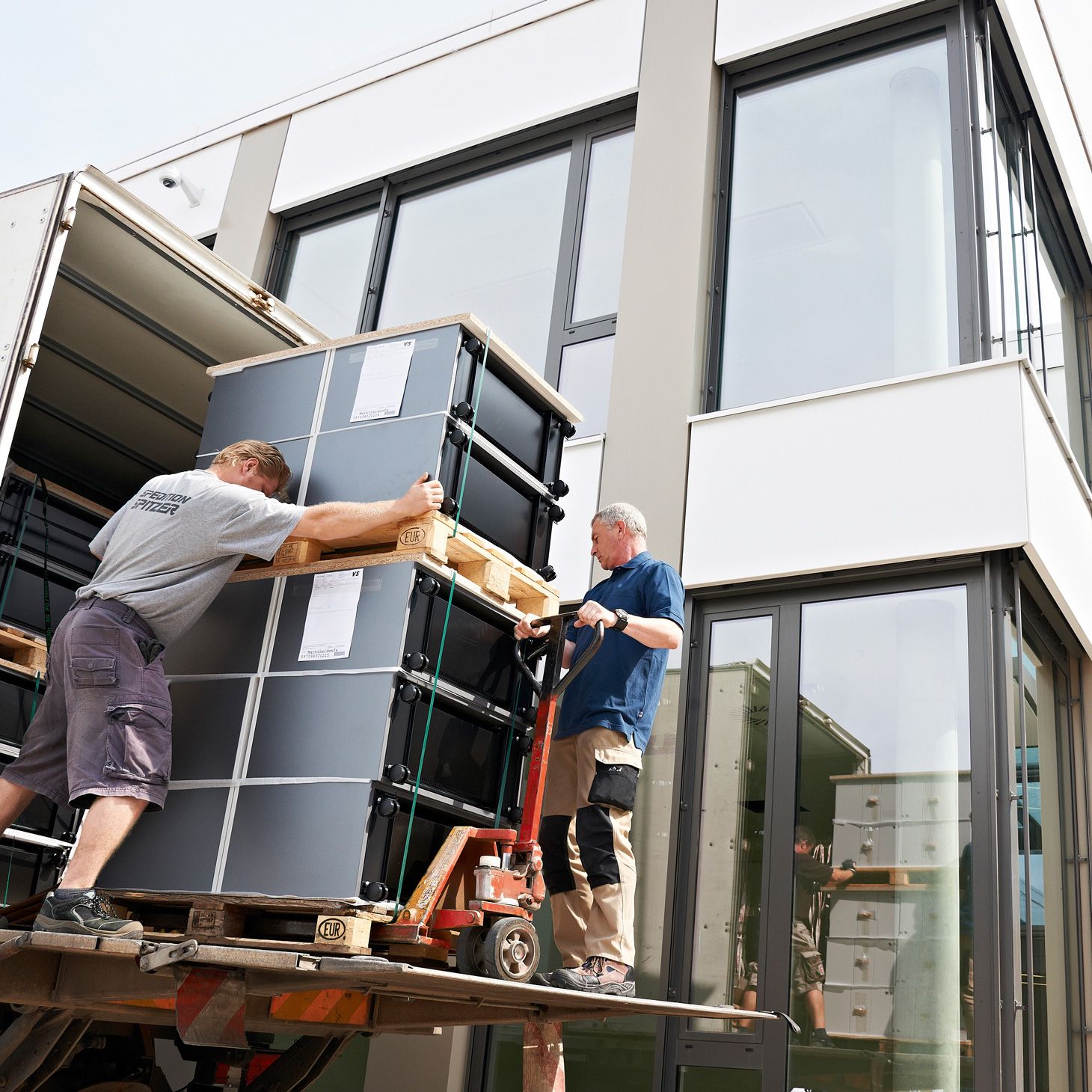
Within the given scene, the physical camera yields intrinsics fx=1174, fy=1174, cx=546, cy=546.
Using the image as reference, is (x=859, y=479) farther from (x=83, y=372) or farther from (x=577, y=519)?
(x=83, y=372)

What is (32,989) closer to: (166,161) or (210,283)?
(210,283)

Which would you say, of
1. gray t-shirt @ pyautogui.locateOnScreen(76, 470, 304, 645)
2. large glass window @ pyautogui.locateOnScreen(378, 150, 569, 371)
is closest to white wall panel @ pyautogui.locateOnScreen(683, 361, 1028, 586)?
large glass window @ pyautogui.locateOnScreen(378, 150, 569, 371)

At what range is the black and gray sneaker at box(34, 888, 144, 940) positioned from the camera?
3.79 meters

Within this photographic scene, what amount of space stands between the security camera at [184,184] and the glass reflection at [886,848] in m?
8.44

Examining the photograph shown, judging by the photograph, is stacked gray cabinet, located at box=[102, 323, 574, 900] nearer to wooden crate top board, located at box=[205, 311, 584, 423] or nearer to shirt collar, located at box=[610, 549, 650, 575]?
wooden crate top board, located at box=[205, 311, 584, 423]

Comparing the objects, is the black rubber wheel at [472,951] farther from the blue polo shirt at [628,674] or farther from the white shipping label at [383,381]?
the white shipping label at [383,381]

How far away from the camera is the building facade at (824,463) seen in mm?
6277

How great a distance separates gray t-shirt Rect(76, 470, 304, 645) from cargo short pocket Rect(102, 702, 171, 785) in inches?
12.7

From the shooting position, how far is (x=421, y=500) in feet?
14.8

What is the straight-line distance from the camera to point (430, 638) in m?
4.52

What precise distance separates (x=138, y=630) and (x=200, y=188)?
9.03m

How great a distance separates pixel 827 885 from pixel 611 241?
5.15m

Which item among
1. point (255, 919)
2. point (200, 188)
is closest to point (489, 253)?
point (200, 188)

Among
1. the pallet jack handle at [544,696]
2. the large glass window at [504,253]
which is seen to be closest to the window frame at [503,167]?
the large glass window at [504,253]
